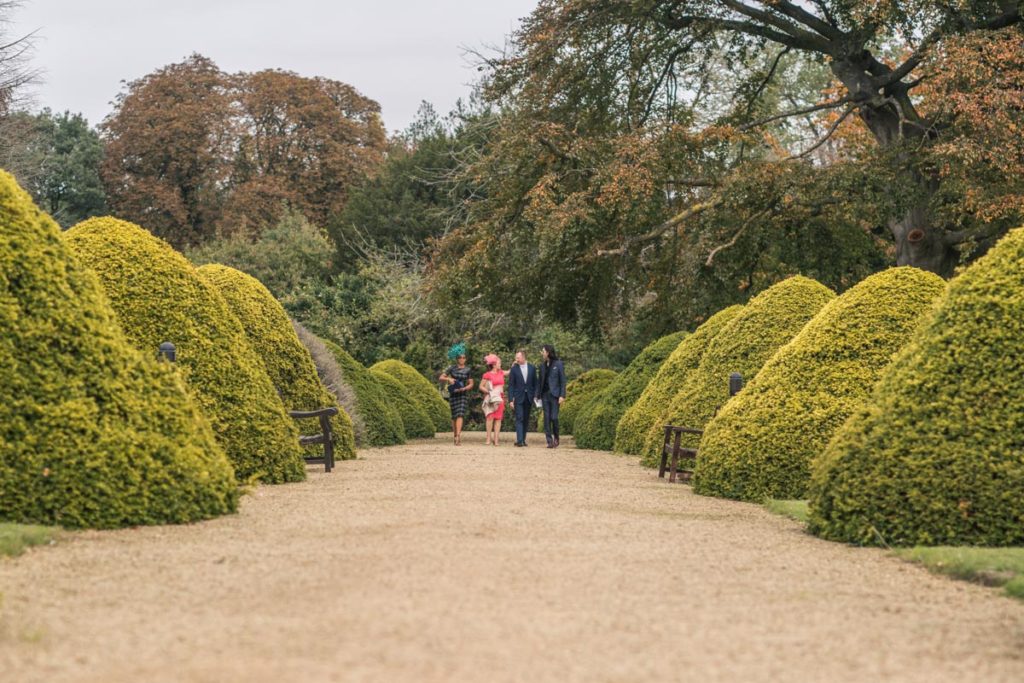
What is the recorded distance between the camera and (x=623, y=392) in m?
21.8

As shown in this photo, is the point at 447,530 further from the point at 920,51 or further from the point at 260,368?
the point at 920,51

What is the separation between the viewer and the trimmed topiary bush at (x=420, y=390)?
27.1 m

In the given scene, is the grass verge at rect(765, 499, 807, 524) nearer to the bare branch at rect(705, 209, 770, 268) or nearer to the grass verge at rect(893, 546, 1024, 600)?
the grass verge at rect(893, 546, 1024, 600)

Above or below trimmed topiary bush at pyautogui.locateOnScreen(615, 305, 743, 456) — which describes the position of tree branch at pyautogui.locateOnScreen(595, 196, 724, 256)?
above

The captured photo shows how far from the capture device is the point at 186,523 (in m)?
8.59

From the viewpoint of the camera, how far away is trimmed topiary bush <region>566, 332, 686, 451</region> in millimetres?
21375

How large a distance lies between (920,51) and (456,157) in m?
20.5

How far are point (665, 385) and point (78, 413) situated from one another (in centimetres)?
1034

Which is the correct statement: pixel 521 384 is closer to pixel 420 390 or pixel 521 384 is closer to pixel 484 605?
pixel 420 390

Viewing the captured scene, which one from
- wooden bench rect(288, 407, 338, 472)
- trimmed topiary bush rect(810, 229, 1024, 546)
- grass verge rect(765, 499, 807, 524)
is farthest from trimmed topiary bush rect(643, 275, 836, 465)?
trimmed topiary bush rect(810, 229, 1024, 546)

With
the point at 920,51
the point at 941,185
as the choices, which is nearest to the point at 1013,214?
the point at 941,185

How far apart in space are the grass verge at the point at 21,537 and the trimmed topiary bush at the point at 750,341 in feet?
27.1

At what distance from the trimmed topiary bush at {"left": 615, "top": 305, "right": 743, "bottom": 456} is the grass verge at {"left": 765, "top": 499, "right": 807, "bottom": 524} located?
4982 millimetres

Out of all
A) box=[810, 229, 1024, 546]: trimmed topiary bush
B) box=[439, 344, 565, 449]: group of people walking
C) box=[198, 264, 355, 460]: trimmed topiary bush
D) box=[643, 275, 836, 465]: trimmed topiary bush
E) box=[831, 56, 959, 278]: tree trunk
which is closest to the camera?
box=[810, 229, 1024, 546]: trimmed topiary bush
